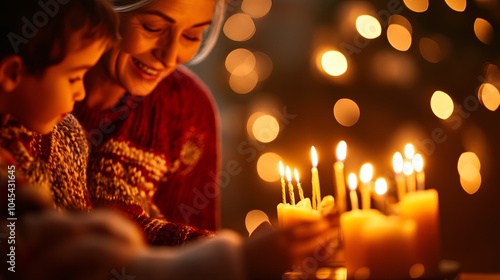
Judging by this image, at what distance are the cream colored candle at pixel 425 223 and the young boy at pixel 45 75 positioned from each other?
46cm

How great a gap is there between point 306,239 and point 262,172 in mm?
1046

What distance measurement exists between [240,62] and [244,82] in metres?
0.06

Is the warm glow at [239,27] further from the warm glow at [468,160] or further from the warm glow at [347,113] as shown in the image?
the warm glow at [468,160]

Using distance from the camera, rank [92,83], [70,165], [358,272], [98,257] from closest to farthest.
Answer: [98,257] → [358,272] → [70,165] → [92,83]

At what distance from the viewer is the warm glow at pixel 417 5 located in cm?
176

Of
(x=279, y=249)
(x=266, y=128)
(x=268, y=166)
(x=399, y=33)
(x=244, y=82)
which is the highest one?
(x=399, y=33)

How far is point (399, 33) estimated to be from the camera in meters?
1.78

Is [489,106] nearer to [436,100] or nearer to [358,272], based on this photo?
[436,100]

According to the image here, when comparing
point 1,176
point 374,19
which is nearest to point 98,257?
point 1,176

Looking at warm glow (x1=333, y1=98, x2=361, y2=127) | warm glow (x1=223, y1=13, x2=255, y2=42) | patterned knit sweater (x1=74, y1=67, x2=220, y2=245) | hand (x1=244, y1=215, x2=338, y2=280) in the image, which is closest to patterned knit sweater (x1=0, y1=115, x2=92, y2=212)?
patterned knit sweater (x1=74, y1=67, x2=220, y2=245)

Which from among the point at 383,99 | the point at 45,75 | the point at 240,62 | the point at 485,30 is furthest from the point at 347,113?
the point at 45,75

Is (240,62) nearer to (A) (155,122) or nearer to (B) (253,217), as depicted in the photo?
(B) (253,217)

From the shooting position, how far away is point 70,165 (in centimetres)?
90

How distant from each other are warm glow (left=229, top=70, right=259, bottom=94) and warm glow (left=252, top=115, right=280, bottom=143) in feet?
0.30
